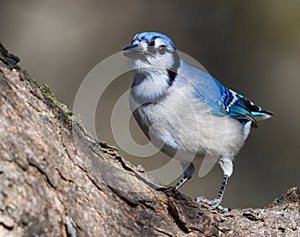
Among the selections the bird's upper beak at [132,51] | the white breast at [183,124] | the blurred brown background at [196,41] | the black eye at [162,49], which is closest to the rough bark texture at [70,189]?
the white breast at [183,124]

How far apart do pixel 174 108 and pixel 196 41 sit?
373cm

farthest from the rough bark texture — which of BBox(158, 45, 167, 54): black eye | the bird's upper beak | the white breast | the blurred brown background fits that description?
the blurred brown background

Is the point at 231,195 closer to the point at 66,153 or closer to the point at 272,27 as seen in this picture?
the point at 272,27

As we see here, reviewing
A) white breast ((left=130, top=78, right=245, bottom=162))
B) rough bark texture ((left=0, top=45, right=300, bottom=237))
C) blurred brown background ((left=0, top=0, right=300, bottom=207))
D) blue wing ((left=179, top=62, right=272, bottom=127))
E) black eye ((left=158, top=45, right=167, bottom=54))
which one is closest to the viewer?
rough bark texture ((left=0, top=45, right=300, bottom=237))

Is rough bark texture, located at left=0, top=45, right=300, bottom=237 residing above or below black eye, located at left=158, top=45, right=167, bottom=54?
below

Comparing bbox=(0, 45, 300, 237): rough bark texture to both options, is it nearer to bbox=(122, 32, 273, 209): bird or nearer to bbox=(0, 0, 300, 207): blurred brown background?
bbox=(122, 32, 273, 209): bird

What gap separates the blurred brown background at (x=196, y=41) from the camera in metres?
6.69

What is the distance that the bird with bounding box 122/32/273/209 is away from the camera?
350cm

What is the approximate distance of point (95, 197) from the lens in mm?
2256

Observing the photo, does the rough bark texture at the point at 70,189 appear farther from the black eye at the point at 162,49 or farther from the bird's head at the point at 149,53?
the black eye at the point at 162,49

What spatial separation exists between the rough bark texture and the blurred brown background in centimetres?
390

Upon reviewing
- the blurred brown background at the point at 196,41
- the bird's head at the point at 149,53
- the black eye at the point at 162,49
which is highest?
the blurred brown background at the point at 196,41

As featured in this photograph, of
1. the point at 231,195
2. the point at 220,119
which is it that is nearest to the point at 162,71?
the point at 220,119

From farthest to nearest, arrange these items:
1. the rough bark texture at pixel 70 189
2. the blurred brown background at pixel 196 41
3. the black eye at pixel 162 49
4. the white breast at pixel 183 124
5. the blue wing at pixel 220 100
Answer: the blurred brown background at pixel 196 41, the blue wing at pixel 220 100, the black eye at pixel 162 49, the white breast at pixel 183 124, the rough bark texture at pixel 70 189
